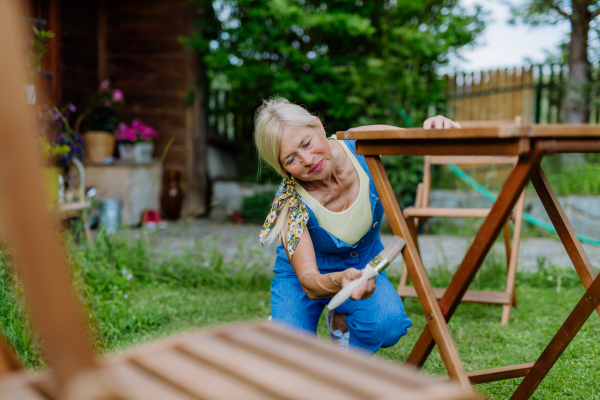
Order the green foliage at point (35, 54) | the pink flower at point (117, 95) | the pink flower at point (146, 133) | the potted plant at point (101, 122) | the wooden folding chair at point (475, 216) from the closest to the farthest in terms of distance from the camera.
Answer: the wooden folding chair at point (475, 216) → the green foliage at point (35, 54) → the potted plant at point (101, 122) → the pink flower at point (117, 95) → the pink flower at point (146, 133)

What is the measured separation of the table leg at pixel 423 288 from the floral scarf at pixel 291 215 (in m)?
0.51

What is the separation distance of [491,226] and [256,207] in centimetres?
528

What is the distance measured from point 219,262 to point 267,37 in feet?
11.4

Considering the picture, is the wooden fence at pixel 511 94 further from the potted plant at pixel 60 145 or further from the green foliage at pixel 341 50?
the potted plant at pixel 60 145

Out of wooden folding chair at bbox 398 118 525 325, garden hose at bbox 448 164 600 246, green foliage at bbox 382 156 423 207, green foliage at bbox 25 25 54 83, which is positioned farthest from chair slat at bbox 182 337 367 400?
green foliage at bbox 382 156 423 207

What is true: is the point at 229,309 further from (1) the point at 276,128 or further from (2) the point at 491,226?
(2) the point at 491,226

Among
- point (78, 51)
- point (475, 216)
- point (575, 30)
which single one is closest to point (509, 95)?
point (575, 30)

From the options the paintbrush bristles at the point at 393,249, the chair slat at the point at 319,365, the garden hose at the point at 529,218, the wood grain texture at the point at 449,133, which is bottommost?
the garden hose at the point at 529,218

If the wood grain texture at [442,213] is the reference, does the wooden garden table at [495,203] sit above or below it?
above

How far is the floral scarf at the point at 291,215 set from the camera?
175 cm

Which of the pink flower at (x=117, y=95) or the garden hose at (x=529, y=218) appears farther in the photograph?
the pink flower at (x=117, y=95)

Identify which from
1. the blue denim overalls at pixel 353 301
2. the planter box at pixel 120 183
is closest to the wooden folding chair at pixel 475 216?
the blue denim overalls at pixel 353 301

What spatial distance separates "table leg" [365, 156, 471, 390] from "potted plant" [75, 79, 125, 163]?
16.4ft

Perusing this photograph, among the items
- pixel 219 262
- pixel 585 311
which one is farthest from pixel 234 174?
pixel 585 311
